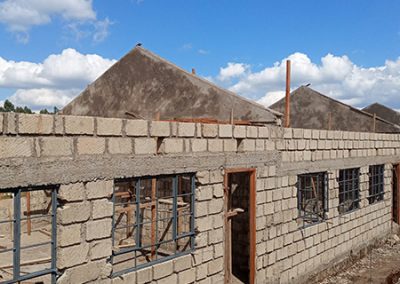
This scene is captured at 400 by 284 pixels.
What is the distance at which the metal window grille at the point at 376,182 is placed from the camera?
1298 centimetres

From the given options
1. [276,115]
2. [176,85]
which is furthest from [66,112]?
[276,115]

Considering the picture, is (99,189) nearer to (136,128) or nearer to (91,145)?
(91,145)

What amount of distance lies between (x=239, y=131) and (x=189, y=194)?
1660 millimetres

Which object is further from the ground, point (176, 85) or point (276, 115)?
point (176, 85)

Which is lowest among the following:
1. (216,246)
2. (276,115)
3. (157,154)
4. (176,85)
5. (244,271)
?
(244,271)

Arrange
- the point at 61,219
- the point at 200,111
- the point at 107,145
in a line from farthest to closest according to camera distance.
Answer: the point at 200,111
the point at 107,145
the point at 61,219

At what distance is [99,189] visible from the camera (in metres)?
5.12

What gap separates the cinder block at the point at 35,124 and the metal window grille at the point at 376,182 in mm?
11001

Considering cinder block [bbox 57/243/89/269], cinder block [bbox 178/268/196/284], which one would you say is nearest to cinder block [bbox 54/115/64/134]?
cinder block [bbox 57/243/89/269]

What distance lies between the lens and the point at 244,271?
26.5ft

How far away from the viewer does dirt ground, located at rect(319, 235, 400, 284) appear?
32.0 feet

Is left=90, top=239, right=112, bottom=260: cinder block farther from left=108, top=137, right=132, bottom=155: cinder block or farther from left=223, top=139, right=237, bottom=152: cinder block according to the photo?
left=223, top=139, right=237, bottom=152: cinder block

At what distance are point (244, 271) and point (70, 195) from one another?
450 cm

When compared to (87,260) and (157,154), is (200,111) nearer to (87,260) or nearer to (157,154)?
(157,154)
